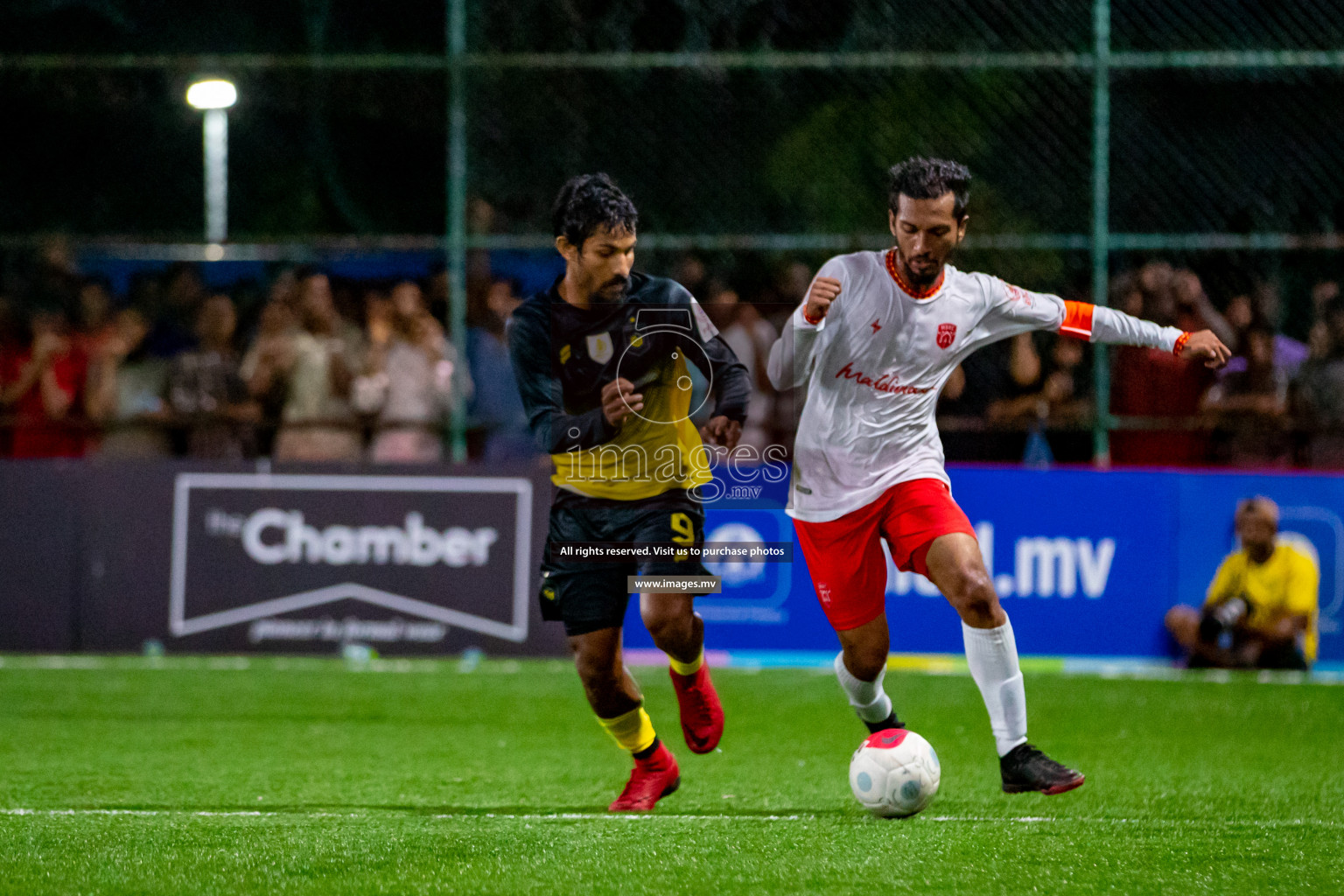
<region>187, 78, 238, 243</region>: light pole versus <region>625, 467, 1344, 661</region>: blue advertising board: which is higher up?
<region>187, 78, 238, 243</region>: light pole

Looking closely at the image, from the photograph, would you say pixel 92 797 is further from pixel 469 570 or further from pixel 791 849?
pixel 469 570

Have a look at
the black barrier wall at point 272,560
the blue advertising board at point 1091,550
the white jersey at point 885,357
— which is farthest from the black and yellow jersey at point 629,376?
the black barrier wall at point 272,560

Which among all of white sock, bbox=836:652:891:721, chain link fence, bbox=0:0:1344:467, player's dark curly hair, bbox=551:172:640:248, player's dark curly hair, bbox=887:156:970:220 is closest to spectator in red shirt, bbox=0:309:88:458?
chain link fence, bbox=0:0:1344:467

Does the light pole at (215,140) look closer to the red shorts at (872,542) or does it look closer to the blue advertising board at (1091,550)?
the blue advertising board at (1091,550)

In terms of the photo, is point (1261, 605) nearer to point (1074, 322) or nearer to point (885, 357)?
point (1074, 322)

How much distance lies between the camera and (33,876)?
14.4 feet

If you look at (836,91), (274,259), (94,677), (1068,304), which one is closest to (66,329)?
(274,259)

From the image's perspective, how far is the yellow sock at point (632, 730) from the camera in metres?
5.80

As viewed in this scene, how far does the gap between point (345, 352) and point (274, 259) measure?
84cm

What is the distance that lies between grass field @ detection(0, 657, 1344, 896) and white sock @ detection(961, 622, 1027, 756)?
11.6 inches

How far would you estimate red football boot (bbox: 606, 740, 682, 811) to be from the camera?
18.9 feet

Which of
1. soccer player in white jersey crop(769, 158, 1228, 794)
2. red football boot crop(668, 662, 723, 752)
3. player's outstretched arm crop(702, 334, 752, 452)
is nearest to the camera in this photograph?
soccer player in white jersey crop(769, 158, 1228, 794)

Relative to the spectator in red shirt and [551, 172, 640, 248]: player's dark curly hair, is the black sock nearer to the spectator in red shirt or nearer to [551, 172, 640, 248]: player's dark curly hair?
[551, 172, 640, 248]: player's dark curly hair

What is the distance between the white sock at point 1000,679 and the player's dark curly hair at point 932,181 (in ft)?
4.59
